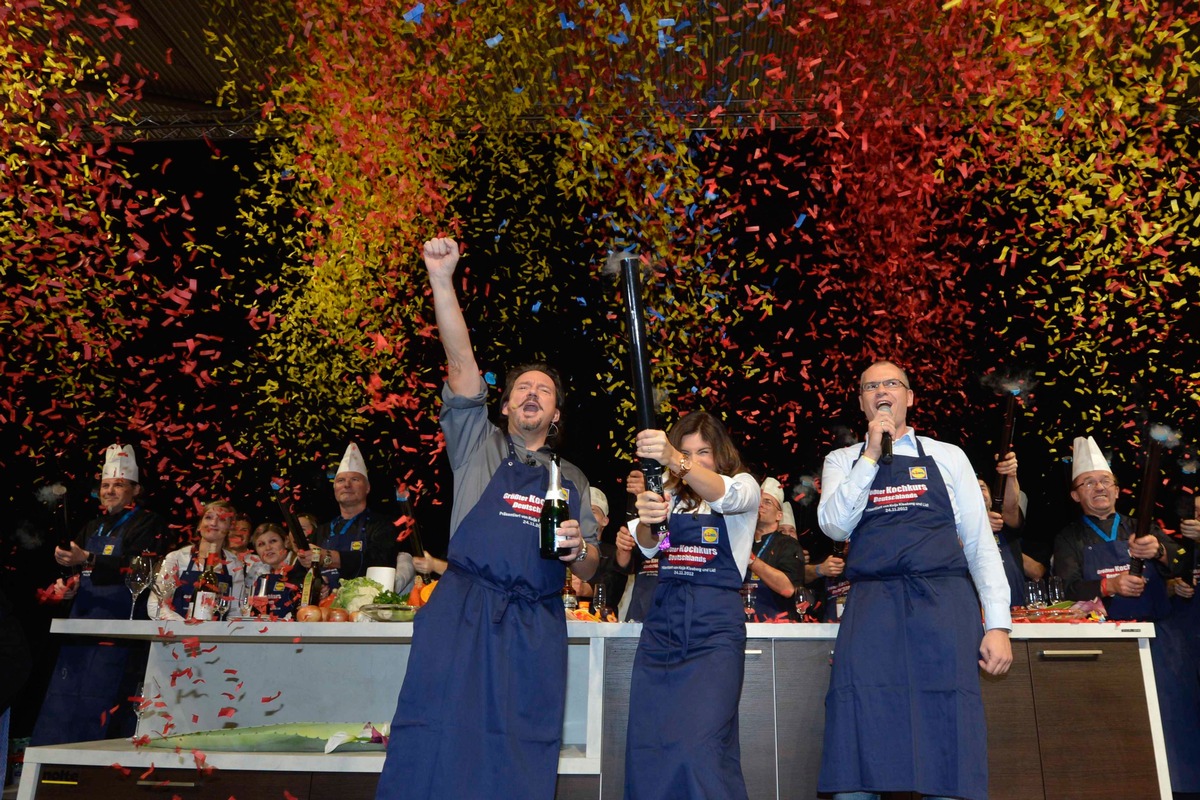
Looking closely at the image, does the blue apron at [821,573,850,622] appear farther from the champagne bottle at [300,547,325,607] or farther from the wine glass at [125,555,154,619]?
the wine glass at [125,555,154,619]

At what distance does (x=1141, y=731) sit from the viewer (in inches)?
118

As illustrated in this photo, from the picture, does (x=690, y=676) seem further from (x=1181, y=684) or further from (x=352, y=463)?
(x=352, y=463)

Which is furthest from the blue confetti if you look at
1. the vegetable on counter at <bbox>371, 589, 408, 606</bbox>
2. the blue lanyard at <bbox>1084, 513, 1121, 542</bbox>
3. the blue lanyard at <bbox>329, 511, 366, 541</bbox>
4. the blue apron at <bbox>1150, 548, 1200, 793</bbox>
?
the blue apron at <bbox>1150, 548, 1200, 793</bbox>

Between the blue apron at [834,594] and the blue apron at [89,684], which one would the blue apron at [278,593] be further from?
the blue apron at [834,594]

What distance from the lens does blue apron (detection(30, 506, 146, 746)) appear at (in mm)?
4730

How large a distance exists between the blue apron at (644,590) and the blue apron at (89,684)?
261cm

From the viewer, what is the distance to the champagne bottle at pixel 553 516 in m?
2.48

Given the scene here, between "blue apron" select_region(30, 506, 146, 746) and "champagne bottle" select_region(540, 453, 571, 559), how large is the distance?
3260 millimetres

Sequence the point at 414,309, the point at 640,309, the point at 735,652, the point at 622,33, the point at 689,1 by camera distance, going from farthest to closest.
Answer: the point at 414,309, the point at 622,33, the point at 689,1, the point at 735,652, the point at 640,309

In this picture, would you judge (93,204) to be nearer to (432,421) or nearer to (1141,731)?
(432,421)

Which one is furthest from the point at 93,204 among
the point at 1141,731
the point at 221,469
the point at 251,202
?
the point at 1141,731

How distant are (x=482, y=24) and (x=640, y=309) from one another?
4.24 metres

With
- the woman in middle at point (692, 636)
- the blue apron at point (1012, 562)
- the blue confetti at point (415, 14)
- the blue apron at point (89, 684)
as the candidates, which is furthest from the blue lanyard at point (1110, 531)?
the blue apron at point (89, 684)

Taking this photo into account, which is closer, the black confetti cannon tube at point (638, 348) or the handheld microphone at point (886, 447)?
the black confetti cannon tube at point (638, 348)
